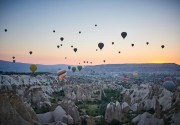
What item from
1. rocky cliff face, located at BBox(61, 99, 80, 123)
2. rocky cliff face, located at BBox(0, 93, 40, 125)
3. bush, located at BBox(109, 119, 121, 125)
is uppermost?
rocky cliff face, located at BBox(0, 93, 40, 125)

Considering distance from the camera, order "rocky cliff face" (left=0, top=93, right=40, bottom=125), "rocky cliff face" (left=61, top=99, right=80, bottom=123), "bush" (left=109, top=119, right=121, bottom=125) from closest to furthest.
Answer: "rocky cliff face" (left=0, top=93, right=40, bottom=125) < "bush" (left=109, top=119, right=121, bottom=125) < "rocky cliff face" (left=61, top=99, right=80, bottom=123)

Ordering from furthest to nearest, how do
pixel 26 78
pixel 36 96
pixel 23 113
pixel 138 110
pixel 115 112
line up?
pixel 26 78, pixel 36 96, pixel 138 110, pixel 115 112, pixel 23 113

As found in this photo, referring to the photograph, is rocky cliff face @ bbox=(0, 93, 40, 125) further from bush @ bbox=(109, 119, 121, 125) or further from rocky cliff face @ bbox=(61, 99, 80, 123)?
bush @ bbox=(109, 119, 121, 125)

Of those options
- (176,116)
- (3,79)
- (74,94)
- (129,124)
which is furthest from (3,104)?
(3,79)

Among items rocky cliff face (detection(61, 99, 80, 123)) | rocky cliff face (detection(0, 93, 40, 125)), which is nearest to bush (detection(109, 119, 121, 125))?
rocky cliff face (detection(61, 99, 80, 123))

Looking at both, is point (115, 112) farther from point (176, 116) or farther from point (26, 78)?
point (26, 78)

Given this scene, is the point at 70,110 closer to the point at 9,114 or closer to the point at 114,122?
the point at 114,122

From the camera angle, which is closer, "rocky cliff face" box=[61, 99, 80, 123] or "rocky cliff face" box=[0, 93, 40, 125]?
"rocky cliff face" box=[0, 93, 40, 125]

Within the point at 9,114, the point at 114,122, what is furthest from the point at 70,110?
the point at 9,114

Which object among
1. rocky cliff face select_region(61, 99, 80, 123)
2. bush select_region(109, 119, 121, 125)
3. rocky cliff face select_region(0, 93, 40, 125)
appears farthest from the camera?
rocky cliff face select_region(61, 99, 80, 123)

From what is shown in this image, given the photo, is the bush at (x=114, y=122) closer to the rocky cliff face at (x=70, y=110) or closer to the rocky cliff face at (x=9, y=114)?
the rocky cliff face at (x=70, y=110)

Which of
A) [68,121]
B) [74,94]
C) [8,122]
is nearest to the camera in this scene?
[8,122]
